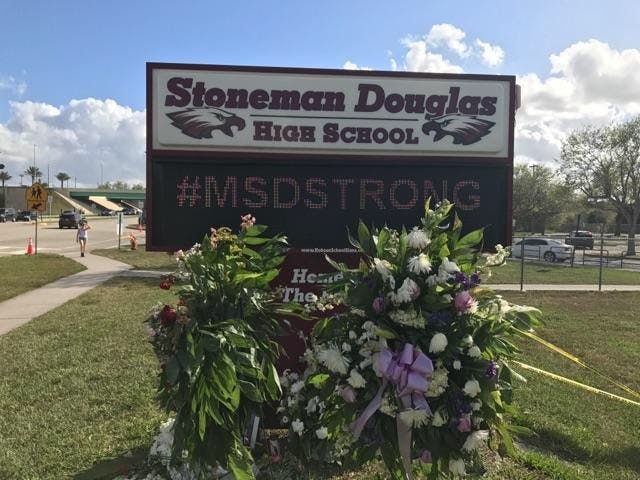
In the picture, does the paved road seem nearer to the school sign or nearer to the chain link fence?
the chain link fence

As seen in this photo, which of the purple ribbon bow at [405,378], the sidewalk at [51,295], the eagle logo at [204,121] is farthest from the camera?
the sidewalk at [51,295]

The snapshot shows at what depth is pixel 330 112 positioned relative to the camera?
433 centimetres

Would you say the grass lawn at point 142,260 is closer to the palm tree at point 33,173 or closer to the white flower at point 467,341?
the white flower at point 467,341

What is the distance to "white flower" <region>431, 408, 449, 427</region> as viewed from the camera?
103 inches

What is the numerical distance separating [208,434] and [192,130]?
→ 7.30ft

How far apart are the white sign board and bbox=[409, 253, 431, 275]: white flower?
1.81 meters

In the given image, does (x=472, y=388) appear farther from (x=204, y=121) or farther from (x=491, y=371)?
(x=204, y=121)

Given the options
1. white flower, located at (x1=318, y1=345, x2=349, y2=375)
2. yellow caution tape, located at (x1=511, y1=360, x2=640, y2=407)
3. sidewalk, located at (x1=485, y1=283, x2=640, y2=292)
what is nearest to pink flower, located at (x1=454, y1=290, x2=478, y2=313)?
white flower, located at (x1=318, y1=345, x2=349, y2=375)

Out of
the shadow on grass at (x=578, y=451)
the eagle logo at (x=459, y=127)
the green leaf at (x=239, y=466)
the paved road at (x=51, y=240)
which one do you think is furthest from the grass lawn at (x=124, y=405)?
the paved road at (x=51, y=240)

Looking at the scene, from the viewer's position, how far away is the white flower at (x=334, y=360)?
2.74 meters

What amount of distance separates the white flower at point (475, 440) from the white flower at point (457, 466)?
9cm

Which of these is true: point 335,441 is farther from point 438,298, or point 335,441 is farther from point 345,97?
point 345,97

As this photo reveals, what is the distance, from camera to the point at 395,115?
14.3 ft

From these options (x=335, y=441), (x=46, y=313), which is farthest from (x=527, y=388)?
(x=46, y=313)
